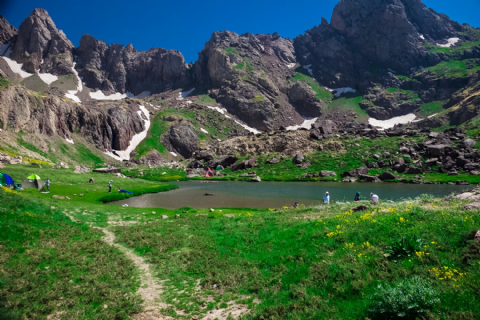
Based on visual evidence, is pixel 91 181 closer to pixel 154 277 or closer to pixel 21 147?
pixel 154 277

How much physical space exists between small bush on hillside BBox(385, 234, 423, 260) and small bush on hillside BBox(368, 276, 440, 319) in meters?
2.57

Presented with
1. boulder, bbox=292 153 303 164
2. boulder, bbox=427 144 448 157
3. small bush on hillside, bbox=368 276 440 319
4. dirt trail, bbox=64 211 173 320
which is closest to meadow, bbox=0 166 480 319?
small bush on hillside, bbox=368 276 440 319

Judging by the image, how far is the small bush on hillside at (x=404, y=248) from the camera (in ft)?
33.1

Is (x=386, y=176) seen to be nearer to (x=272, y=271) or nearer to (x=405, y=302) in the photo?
(x=272, y=271)

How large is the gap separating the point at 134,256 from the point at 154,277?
12.4ft

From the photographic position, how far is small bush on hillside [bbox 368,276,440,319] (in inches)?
267

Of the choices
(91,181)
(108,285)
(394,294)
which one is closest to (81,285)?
(108,285)

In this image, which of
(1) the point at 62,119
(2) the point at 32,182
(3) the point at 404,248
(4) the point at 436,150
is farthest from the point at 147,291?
(1) the point at 62,119

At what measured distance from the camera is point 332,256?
12062 mm

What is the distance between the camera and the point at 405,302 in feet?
22.7

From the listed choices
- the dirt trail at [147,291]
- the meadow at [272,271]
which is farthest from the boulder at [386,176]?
the dirt trail at [147,291]

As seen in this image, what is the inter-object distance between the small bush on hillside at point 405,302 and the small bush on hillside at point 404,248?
8.43ft

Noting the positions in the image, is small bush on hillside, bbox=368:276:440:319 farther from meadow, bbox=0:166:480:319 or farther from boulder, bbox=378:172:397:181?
boulder, bbox=378:172:397:181

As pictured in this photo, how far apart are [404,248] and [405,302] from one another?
3.84 metres
